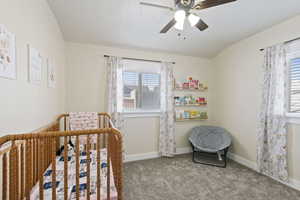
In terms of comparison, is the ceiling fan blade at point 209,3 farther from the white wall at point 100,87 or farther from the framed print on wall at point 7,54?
the white wall at point 100,87

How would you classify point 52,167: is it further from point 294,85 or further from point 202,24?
point 294,85

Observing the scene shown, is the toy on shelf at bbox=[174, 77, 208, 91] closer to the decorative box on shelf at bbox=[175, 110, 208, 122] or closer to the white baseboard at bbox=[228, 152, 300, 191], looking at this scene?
the decorative box on shelf at bbox=[175, 110, 208, 122]

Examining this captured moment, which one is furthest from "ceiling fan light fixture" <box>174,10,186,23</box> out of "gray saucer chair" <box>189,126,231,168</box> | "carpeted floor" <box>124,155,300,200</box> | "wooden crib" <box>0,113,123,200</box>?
"gray saucer chair" <box>189,126,231,168</box>

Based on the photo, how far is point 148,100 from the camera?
3049 millimetres

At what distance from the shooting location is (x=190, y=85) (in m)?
3.20

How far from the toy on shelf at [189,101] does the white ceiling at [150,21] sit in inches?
44.1

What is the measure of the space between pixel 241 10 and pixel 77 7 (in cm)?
217

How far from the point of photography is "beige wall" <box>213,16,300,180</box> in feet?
6.47

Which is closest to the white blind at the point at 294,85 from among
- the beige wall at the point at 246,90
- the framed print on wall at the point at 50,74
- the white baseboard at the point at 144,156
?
the beige wall at the point at 246,90

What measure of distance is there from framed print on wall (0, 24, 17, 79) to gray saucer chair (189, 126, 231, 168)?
2.78m

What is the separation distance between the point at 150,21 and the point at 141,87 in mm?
1301

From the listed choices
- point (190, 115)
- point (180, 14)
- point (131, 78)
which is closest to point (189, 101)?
point (190, 115)

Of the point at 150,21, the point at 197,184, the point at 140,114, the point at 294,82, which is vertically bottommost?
the point at 197,184

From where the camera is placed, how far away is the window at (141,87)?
2.88m
